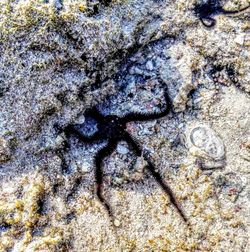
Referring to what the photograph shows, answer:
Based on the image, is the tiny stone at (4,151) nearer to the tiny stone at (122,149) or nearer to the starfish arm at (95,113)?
the starfish arm at (95,113)

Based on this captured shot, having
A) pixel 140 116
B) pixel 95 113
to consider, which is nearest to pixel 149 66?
pixel 140 116

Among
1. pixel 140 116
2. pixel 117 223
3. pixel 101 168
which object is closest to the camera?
pixel 117 223

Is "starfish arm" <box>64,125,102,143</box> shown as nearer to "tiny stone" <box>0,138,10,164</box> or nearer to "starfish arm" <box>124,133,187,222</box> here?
"starfish arm" <box>124,133,187,222</box>

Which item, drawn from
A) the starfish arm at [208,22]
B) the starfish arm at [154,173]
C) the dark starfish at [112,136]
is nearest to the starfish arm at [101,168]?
the dark starfish at [112,136]

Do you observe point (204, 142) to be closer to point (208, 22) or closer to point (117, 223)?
point (117, 223)

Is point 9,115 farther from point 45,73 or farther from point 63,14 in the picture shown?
point 63,14

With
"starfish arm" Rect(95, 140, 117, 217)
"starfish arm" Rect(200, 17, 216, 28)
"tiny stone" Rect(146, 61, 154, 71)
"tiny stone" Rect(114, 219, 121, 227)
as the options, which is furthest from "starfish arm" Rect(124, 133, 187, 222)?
"starfish arm" Rect(200, 17, 216, 28)
